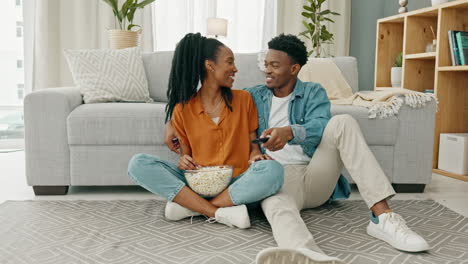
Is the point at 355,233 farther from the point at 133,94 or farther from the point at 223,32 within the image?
the point at 223,32

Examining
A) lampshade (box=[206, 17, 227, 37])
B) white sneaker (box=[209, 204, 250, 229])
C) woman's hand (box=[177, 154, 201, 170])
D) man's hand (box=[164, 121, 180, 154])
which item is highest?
lampshade (box=[206, 17, 227, 37])

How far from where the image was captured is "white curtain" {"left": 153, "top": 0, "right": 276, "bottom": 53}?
4387 millimetres

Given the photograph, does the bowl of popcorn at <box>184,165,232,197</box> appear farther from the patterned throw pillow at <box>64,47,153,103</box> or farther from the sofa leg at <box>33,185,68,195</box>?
the patterned throw pillow at <box>64,47,153,103</box>

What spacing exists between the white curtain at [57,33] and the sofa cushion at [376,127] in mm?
2666

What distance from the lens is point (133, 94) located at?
258cm

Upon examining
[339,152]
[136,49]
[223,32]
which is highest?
[223,32]

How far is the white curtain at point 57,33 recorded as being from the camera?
13.3 feet

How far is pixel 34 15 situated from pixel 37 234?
3.01 m

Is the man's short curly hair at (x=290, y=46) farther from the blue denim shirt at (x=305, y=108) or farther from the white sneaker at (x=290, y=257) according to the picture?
the white sneaker at (x=290, y=257)

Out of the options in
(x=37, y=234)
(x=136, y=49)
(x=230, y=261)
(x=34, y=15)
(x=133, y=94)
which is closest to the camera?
(x=230, y=261)

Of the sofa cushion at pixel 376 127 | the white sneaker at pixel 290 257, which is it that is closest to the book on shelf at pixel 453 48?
the sofa cushion at pixel 376 127

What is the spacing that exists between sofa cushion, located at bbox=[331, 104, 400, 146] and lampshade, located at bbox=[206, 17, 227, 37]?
81.5 inches

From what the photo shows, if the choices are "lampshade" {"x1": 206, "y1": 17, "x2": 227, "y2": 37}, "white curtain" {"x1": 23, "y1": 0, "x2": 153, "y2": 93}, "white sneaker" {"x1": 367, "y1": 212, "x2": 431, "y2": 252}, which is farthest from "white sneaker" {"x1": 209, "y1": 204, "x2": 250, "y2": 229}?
"white curtain" {"x1": 23, "y1": 0, "x2": 153, "y2": 93}

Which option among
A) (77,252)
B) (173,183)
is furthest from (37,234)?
(173,183)
